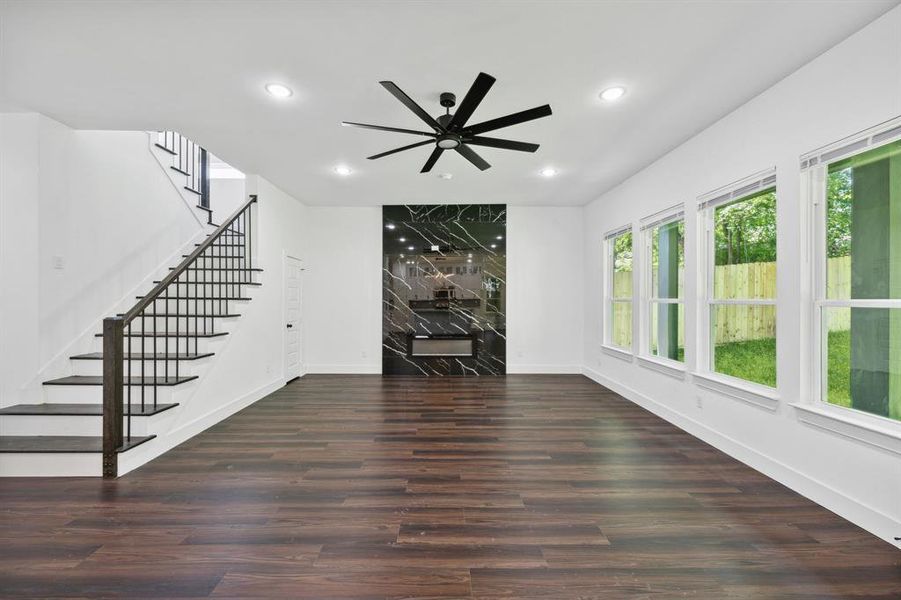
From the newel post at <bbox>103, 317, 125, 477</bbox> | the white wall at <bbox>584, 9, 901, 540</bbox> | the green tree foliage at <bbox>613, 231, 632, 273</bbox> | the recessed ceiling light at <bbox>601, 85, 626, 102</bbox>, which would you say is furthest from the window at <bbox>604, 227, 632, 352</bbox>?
the newel post at <bbox>103, 317, 125, 477</bbox>

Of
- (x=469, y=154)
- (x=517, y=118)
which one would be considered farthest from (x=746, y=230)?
(x=469, y=154)

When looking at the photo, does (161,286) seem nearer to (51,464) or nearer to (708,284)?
(51,464)

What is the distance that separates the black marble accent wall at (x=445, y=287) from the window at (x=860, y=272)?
13.9ft

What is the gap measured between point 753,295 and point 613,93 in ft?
6.32

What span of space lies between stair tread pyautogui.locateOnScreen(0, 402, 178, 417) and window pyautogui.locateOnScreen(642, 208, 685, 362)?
481 cm

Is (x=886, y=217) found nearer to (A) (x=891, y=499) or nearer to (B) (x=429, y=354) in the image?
(A) (x=891, y=499)

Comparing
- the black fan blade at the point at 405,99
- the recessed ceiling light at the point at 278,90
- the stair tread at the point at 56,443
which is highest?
the recessed ceiling light at the point at 278,90

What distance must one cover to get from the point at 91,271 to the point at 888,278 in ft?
20.0

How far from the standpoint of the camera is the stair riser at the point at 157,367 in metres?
3.45

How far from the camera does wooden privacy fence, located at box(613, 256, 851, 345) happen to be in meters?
2.39

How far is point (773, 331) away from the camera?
2.84 m

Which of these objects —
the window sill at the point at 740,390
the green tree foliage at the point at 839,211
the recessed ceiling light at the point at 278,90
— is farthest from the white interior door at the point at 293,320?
the green tree foliage at the point at 839,211

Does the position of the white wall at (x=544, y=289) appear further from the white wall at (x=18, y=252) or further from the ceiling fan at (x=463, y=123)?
the white wall at (x=18, y=252)

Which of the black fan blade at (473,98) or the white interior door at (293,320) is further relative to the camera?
the white interior door at (293,320)
